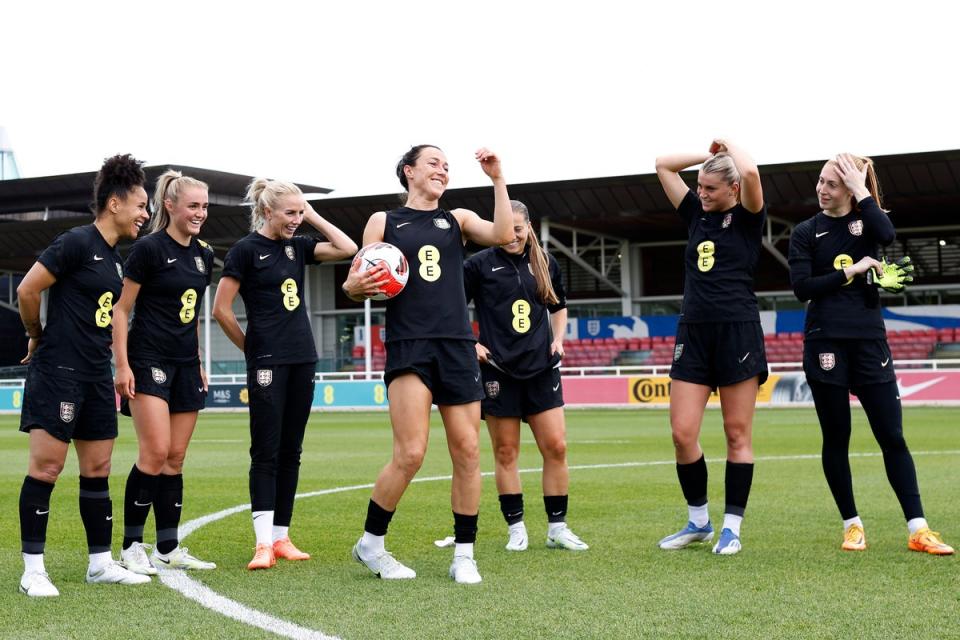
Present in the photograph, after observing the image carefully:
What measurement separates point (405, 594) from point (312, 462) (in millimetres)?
8913

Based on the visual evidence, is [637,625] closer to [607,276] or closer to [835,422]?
[835,422]

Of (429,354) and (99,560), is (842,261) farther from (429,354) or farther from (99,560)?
(99,560)

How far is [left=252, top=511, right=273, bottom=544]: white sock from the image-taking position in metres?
6.00

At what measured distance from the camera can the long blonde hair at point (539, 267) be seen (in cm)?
690

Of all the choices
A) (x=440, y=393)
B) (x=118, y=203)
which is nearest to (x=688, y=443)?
(x=440, y=393)

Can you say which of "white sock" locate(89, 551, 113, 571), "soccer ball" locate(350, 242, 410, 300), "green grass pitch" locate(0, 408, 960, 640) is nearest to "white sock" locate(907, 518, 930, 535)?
"green grass pitch" locate(0, 408, 960, 640)

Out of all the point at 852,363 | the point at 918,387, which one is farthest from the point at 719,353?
the point at 918,387

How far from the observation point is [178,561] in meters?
5.91

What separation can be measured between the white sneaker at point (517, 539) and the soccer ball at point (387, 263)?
1855mm

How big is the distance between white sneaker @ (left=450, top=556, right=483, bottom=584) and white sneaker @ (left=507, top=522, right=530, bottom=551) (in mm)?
1059

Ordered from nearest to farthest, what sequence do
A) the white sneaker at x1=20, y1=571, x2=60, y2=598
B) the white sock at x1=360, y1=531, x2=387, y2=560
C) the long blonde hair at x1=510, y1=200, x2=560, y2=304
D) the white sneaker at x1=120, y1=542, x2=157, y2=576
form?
the white sneaker at x1=20, y1=571, x2=60, y2=598 < the white sock at x1=360, y1=531, x2=387, y2=560 < the white sneaker at x1=120, y1=542, x2=157, y2=576 < the long blonde hair at x1=510, y1=200, x2=560, y2=304

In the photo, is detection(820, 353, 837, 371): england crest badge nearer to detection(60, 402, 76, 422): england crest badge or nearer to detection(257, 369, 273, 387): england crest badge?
detection(257, 369, 273, 387): england crest badge

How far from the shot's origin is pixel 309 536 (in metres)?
7.22

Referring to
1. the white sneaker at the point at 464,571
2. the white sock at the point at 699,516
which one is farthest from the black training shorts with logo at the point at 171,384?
the white sock at the point at 699,516
